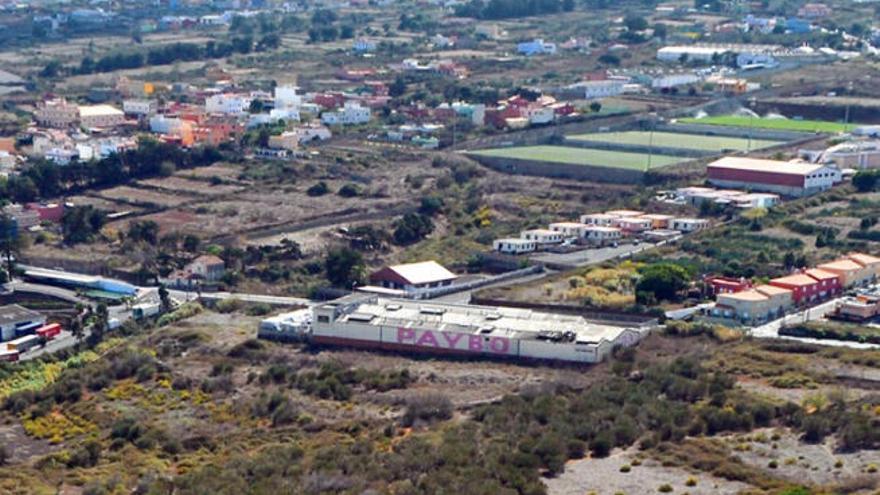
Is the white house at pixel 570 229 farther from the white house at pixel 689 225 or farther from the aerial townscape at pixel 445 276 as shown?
the white house at pixel 689 225

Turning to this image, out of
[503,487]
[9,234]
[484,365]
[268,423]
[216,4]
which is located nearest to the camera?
[503,487]

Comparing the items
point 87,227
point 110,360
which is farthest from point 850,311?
point 87,227

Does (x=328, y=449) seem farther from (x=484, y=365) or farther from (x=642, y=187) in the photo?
(x=642, y=187)

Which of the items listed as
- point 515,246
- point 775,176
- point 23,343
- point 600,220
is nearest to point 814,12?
point 775,176

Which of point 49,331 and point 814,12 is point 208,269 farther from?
point 814,12

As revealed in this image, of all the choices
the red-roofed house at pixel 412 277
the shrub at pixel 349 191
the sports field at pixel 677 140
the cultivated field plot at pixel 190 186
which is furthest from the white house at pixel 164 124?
the red-roofed house at pixel 412 277

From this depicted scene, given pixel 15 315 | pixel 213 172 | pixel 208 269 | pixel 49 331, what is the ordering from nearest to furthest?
pixel 49 331 < pixel 15 315 < pixel 208 269 < pixel 213 172
